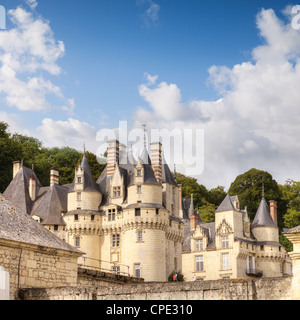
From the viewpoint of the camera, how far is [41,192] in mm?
51656

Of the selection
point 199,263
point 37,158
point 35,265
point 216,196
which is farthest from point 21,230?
point 216,196

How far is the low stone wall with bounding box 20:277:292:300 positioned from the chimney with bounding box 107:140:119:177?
34.3 metres

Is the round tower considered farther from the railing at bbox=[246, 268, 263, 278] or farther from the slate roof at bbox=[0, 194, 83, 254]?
the slate roof at bbox=[0, 194, 83, 254]

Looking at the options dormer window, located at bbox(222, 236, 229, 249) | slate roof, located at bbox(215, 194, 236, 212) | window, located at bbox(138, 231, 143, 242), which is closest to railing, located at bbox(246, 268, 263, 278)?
dormer window, located at bbox(222, 236, 229, 249)

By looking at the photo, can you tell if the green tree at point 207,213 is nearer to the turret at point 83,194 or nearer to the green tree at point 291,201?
the green tree at point 291,201

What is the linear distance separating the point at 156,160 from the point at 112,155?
3.70 meters

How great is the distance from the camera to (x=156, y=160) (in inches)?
1918

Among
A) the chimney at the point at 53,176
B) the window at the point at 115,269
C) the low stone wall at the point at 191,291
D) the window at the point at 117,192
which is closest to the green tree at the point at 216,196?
the chimney at the point at 53,176

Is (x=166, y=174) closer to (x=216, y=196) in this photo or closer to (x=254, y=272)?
(x=254, y=272)

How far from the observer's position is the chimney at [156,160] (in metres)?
48.0

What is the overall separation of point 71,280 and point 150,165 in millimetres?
29663

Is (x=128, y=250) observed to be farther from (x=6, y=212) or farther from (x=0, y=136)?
(x=6, y=212)

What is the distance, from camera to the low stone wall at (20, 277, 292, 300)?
1252 cm
